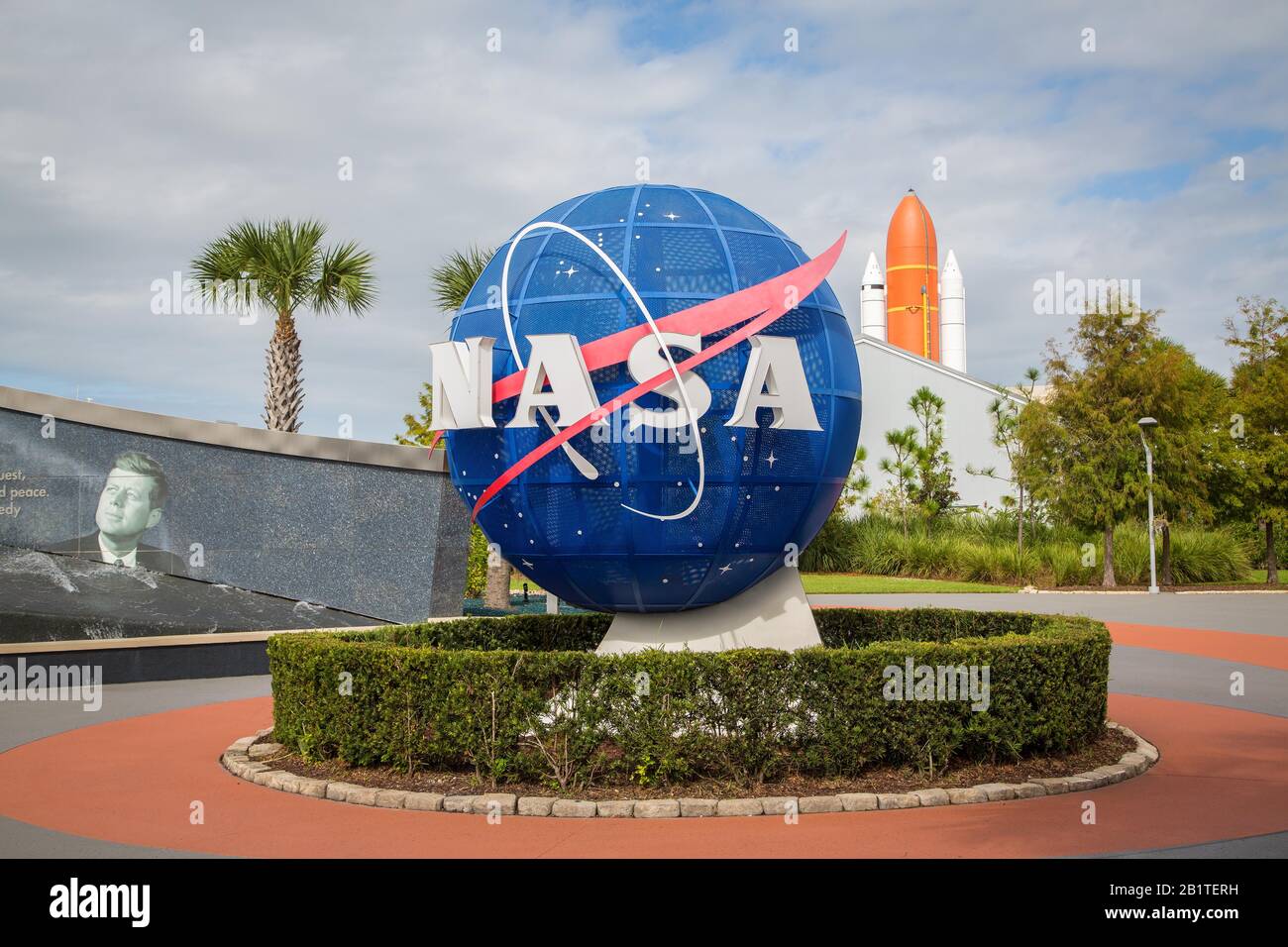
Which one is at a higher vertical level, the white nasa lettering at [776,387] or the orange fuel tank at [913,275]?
the orange fuel tank at [913,275]

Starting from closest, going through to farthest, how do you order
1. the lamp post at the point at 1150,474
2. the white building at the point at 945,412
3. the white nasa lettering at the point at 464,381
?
the white nasa lettering at the point at 464,381
the lamp post at the point at 1150,474
the white building at the point at 945,412

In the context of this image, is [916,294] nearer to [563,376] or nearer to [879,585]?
[879,585]

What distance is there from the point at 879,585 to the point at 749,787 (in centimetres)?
3107

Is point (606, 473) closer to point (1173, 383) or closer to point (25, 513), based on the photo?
point (25, 513)

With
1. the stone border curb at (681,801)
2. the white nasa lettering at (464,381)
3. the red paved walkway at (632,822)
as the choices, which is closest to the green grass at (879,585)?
the red paved walkway at (632,822)

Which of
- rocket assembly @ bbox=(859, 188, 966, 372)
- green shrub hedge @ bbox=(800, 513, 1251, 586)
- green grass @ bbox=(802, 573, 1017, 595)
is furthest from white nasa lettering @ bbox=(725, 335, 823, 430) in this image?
rocket assembly @ bbox=(859, 188, 966, 372)

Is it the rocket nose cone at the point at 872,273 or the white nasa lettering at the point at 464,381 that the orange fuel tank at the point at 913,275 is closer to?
the rocket nose cone at the point at 872,273

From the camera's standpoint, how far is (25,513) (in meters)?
17.9

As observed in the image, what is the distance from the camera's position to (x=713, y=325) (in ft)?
34.0

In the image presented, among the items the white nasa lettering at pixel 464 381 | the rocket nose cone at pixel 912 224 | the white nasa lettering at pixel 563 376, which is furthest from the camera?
the rocket nose cone at pixel 912 224

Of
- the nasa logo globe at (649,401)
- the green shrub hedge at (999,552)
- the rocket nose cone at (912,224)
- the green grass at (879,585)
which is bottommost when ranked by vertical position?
the green grass at (879,585)

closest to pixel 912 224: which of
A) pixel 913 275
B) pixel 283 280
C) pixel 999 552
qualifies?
pixel 913 275

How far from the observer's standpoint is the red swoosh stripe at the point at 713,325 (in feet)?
33.4

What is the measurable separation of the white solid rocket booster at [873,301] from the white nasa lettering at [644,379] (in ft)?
208
